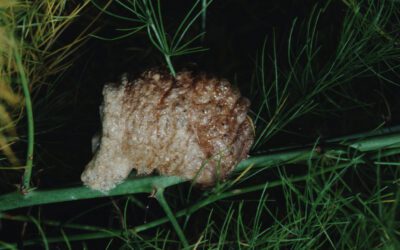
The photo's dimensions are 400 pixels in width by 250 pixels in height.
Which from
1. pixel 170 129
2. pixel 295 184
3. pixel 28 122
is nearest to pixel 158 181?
pixel 170 129

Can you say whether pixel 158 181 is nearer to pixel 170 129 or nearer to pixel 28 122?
pixel 170 129

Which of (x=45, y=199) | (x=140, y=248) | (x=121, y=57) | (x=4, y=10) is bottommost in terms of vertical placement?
(x=140, y=248)

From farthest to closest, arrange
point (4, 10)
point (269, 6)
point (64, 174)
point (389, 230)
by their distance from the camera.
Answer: point (269, 6) → point (64, 174) → point (4, 10) → point (389, 230)

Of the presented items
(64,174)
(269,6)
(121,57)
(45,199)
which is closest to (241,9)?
(269,6)

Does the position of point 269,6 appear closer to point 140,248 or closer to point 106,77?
point 106,77

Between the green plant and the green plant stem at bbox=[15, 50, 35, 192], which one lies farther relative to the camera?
the green plant

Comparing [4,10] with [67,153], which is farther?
[67,153]

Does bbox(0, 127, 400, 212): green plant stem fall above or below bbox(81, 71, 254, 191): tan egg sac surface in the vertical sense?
below
